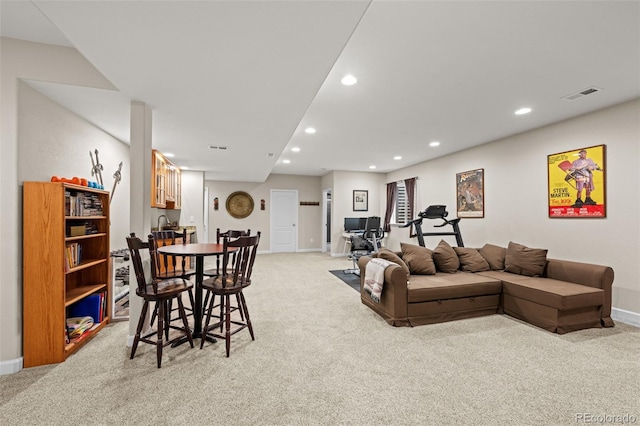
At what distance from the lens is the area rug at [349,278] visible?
4789mm

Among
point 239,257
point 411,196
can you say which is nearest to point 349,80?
point 239,257

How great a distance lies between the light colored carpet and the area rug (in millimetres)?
1770

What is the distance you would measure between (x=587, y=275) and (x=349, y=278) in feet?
11.1

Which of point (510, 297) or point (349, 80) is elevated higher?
point (349, 80)

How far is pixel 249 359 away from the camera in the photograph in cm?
229

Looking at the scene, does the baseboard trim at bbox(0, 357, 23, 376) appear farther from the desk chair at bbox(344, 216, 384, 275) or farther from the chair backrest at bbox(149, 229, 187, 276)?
the desk chair at bbox(344, 216, 384, 275)

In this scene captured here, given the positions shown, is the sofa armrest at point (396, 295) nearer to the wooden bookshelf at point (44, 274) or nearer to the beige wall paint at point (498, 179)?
the beige wall paint at point (498, 179)

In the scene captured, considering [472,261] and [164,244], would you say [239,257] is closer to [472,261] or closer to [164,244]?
[164,244]

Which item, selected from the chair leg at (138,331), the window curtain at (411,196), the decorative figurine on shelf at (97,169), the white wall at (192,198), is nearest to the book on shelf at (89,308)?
the chair leg at (138,331)

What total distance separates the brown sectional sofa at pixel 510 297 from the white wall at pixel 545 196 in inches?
20.9

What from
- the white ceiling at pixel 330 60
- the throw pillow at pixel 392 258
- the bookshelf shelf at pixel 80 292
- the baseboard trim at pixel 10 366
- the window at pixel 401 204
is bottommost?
the baseboard trim at pixel 10 366

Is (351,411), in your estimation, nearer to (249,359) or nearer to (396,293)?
(249,359)

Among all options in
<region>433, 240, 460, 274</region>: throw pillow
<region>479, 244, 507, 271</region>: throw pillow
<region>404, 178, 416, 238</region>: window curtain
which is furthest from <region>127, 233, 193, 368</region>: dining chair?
<region>404, 178, 416, 238</region>: window curtain

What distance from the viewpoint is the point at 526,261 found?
3578 millimetres
